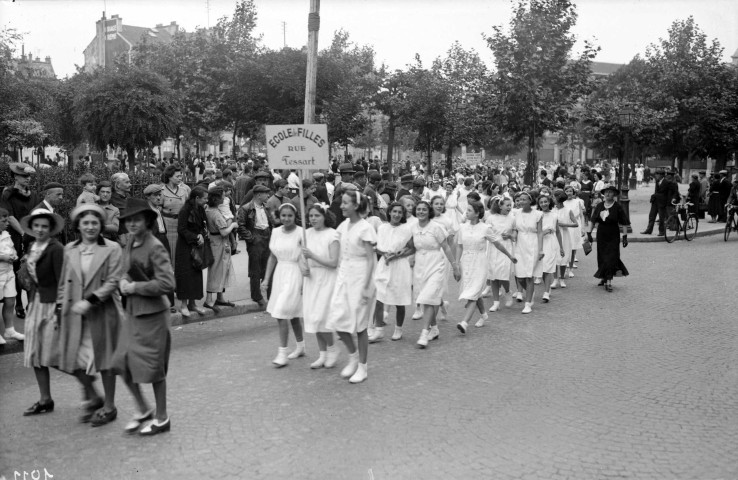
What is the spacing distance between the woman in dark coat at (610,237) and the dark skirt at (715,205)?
1476 centimetres

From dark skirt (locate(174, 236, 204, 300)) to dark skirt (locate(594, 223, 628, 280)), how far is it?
668cm

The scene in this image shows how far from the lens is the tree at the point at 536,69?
24234mm

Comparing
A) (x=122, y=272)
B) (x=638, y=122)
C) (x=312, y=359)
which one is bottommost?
(x=312, y=359)

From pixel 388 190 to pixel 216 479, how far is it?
9.28 metres

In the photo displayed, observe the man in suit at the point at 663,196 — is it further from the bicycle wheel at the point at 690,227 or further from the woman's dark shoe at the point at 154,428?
the woman's dark shoe at the point at 154,428

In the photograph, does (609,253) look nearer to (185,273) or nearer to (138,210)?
(185,273)

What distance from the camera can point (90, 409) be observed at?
6023mm

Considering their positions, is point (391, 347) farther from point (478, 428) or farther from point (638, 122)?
point (638, 122)

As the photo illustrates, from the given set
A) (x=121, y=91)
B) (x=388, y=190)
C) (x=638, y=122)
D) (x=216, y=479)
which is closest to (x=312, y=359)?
(x=216, y=479)

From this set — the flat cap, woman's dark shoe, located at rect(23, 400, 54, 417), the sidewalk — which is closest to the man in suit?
the sidewalk

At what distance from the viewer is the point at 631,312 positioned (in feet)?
35.6

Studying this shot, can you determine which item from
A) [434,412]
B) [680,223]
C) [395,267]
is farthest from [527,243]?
[680,223]

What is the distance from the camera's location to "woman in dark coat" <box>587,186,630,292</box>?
12.8 metres

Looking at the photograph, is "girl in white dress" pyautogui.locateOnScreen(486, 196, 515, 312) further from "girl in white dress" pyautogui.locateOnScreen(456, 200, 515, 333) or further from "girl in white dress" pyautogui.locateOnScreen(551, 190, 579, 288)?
"girl in white dress" pyautogui.locateOnScreen(551, 190, 579, 288)
